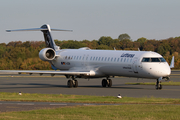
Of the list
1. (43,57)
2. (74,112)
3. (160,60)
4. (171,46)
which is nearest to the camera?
(74,112)

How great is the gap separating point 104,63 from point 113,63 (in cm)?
119

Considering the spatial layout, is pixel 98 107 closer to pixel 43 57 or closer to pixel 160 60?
→ pixel 160 60

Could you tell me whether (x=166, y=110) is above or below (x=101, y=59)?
below

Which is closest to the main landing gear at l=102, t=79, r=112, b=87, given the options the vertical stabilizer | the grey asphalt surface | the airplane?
the airplane

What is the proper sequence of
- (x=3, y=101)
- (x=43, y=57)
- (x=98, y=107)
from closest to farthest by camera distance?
1. (x=98, y=107)
2. (x=3, y=101)
3. (x=43, y=57)

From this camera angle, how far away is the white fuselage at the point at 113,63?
28.0 m

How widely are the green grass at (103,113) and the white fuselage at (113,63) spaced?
41.6 feet

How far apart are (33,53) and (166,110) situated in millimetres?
54636

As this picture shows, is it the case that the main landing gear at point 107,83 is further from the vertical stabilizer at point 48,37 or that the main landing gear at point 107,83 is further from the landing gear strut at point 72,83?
the vertical stabilizer at point 48,37

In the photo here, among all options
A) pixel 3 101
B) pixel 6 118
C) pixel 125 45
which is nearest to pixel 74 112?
pixel 6 118

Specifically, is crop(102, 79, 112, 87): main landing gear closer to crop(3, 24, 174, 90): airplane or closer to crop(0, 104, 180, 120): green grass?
crop(3, 24, 174, 90): airplane

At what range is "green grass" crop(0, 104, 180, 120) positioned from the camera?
12.9 metres

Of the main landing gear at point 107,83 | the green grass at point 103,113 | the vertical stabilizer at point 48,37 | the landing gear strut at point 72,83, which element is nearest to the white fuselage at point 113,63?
the main landing gear at point 107,83

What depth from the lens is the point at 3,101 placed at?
1875 cm
